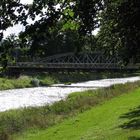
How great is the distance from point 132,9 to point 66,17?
2.56m

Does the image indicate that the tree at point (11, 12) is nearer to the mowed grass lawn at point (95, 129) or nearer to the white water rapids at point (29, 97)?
the mowed grass lawn at point (95, 129)

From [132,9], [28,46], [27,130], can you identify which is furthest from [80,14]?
[27,130]

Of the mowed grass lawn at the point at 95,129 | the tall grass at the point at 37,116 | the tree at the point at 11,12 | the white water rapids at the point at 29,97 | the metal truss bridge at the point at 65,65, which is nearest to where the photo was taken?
the tree at the point at 11,12

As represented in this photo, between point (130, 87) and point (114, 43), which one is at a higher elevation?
point (114, 43)

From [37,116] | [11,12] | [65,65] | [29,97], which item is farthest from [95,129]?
[65,65]

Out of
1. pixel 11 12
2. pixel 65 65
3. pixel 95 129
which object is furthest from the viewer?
pixel 65 65

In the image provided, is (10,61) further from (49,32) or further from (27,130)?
(27,130)

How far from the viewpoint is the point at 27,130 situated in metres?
24.2

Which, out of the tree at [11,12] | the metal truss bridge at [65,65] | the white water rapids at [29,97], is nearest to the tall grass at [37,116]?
the white water rapids at [29,97]

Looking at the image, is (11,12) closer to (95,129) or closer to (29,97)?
(95,129)

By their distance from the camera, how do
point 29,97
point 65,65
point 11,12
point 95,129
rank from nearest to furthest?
point 11,12 < point 95,129 < point 29,97 < point 65,65

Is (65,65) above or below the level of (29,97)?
above

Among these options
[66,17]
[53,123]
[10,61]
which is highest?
[66,17]

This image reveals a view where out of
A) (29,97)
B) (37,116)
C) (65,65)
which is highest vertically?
(65,65)
